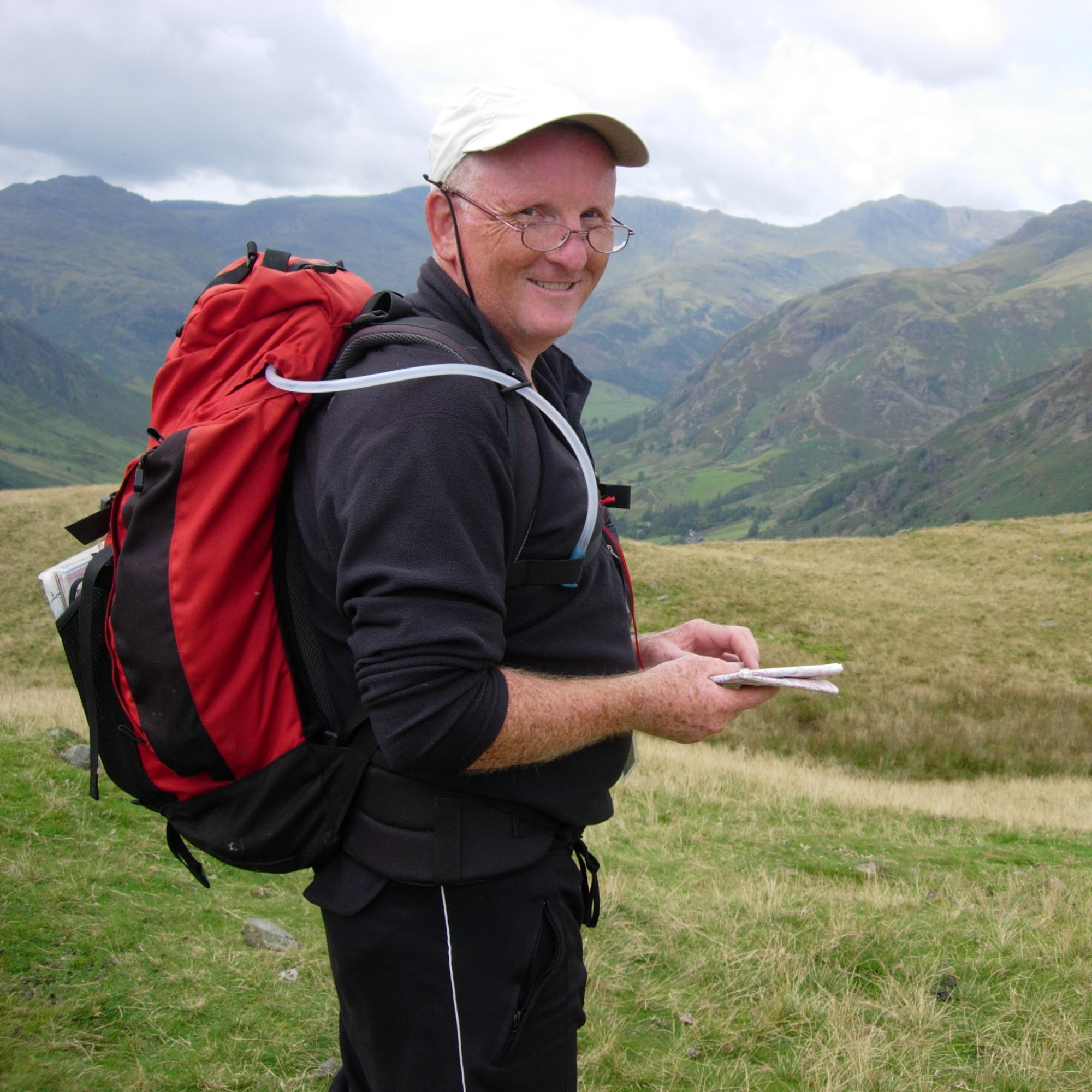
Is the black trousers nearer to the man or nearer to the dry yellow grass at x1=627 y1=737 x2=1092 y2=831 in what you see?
the man

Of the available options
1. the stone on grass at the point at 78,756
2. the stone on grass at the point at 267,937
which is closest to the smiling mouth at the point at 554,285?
the stone on grass at the point at 267,937

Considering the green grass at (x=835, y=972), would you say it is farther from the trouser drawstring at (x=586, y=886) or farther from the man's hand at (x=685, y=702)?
the man's hand at (x=685, y=702)

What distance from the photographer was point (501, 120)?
2393 mm

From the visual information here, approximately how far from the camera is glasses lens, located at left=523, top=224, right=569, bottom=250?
2.54 meters

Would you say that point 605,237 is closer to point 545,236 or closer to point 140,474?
point 545,236

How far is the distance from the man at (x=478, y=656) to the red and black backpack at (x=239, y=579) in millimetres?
64

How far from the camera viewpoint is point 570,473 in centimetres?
240

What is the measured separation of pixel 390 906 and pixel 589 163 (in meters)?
2.10

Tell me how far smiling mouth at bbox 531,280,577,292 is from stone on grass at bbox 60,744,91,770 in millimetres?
6575

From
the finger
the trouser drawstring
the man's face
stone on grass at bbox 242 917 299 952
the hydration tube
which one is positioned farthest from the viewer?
stone on grass at bbox 242 917 299 952

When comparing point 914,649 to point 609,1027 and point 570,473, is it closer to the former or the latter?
point 609,1027

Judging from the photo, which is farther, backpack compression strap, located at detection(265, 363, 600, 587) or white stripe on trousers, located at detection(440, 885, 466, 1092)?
white stripe on trousers, located at detection(440, 885, 466, 1092)

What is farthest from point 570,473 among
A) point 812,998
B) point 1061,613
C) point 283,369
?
point 1061,613

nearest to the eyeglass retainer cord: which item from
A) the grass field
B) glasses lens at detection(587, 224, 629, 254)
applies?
glasses lens at detection(587, 224, 629, 254)
